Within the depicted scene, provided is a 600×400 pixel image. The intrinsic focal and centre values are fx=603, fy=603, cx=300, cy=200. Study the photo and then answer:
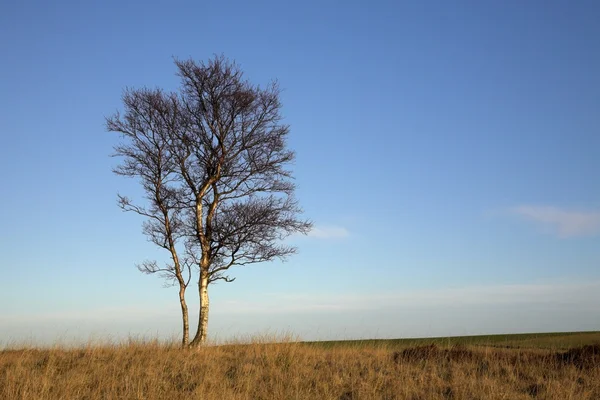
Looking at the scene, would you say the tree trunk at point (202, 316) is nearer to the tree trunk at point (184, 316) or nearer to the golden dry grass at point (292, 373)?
the tree trunk at point (184, 316)

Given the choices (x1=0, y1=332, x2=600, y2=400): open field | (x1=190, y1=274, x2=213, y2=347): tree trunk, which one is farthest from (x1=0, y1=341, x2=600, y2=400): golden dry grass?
(x1=190, y1=274, x2=213, y2=347): tree trunk

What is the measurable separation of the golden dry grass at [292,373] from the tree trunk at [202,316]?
2.70 meters

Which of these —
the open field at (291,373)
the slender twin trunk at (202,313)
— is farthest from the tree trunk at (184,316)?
the open field at (291,373)

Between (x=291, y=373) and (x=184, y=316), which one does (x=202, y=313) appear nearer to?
(x=184, y=316)

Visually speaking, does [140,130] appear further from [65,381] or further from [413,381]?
[413,381]

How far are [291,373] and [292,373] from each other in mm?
31

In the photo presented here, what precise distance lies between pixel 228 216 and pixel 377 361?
29.5 feet

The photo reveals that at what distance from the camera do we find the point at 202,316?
23688mm

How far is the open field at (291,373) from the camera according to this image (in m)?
14.2

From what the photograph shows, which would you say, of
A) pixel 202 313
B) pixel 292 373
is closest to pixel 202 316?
pixel 202 313

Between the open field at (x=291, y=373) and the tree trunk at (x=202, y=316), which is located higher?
the tree trunk at (x=202, y=316)

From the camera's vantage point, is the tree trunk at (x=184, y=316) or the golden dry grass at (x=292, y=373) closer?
the golden dry grass at (x=292, y=373)

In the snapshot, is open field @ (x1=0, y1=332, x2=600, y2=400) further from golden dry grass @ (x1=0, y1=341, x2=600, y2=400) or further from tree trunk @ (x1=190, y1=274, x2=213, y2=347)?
tree trunk @ (x1=190, y1=274, x2=213, y2=347)

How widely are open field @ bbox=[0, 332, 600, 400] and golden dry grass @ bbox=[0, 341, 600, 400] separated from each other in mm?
30
